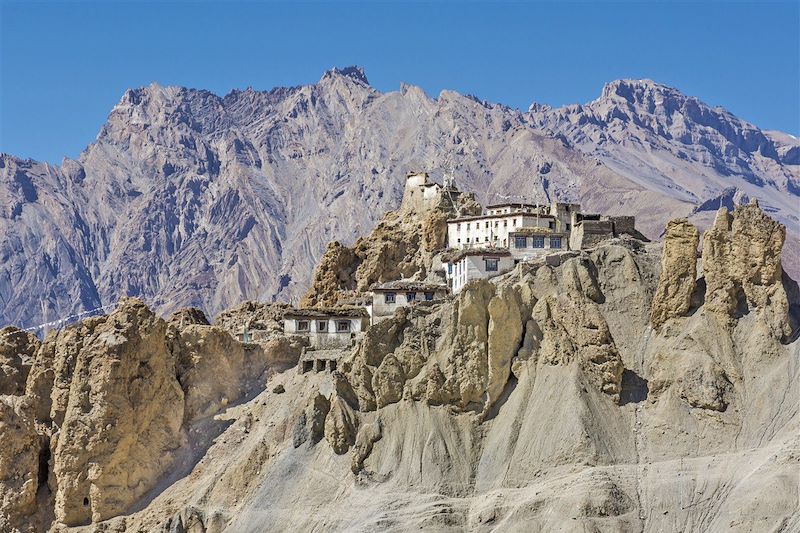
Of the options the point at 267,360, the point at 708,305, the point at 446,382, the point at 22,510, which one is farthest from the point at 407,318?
the point at 22,510

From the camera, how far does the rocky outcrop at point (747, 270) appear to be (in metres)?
96.4

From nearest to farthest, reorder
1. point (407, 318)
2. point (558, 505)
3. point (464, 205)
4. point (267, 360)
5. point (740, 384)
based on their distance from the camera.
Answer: point (558, 505) < point (740, 384) < point (407, 318) < point (267, 360) < point (464, 205)

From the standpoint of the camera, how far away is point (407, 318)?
10038 centimetres

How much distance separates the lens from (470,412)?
96375mm

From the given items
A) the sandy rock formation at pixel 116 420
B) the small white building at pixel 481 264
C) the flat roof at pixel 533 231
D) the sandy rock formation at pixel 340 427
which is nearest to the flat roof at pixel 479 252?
the small white building at pixel 481 264

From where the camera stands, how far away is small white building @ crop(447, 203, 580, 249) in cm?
11444

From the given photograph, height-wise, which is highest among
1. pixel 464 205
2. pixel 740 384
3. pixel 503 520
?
pixel 464 205

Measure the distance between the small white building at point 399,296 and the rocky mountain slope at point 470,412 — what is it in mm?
5621

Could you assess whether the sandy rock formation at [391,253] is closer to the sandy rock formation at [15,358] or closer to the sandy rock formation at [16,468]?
the sandy rock formation at [15,358]

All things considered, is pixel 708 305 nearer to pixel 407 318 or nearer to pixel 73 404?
pixel 407 318

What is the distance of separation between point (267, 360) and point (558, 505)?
29194 millimetres

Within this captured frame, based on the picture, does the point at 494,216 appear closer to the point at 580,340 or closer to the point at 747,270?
the point at 580,340

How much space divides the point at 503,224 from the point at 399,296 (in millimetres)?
11406

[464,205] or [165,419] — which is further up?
[464,205]
